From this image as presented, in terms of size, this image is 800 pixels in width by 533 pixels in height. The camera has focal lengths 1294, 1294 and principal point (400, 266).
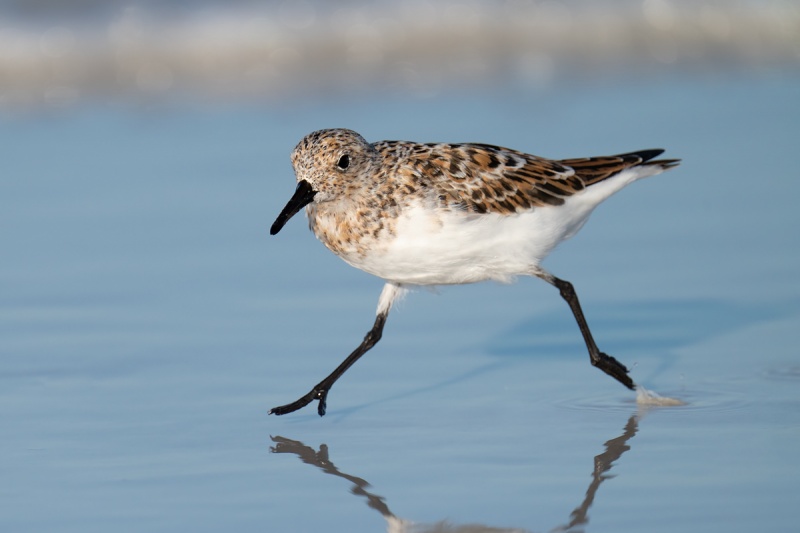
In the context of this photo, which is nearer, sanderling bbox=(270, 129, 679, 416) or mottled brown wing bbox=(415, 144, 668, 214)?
sanderling bbox=(270, 129, 679, 416)

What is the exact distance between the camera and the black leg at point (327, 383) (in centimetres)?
535

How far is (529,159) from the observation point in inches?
228

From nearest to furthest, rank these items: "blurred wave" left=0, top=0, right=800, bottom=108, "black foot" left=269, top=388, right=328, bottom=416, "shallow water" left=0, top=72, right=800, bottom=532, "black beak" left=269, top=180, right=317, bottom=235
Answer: "shallow water" left=0, top=72, right=800, bottom=532, "black beak" left=269, top=180, right=317, bottom=235, "black foot" left=269, top=388, right=328, bottom=416, "blurred wave" left=0, top=0, right=800, bottom=108

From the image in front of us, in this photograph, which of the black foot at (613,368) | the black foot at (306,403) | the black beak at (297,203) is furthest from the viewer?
the black foot at (613,368)

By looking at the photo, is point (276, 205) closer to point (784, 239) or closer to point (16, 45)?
point (784, 239)

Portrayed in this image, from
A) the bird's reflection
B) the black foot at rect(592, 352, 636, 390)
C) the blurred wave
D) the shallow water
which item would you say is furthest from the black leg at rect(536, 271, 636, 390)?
the blurred wave

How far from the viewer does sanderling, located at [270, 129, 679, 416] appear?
5.21 meters

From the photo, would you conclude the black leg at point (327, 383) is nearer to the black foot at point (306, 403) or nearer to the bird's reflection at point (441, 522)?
the black foot at point (306, 403)

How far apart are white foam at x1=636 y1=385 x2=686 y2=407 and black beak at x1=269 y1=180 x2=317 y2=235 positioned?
161cm

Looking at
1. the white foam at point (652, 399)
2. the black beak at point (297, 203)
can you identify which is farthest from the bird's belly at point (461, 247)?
the white foam at point (652, 399)

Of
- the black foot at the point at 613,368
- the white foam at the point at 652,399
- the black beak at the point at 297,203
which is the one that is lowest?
the white foam at the point at 652,399

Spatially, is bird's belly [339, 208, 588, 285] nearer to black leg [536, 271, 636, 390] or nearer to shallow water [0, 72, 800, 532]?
black leg [536, 271, 636, 390]

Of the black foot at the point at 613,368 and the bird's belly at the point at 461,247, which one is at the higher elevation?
the bird's belly at the point at 461,247

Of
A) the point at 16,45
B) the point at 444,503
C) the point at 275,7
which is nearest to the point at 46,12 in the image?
the point at 16,45
